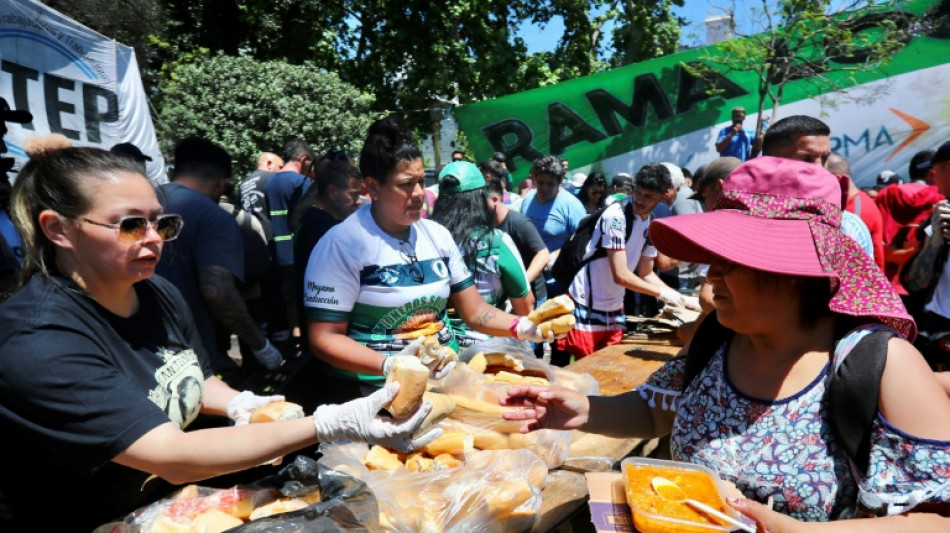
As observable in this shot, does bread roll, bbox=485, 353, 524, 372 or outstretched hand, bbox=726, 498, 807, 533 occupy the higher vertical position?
outstretched hand, bbox=726, 498, 807, 533

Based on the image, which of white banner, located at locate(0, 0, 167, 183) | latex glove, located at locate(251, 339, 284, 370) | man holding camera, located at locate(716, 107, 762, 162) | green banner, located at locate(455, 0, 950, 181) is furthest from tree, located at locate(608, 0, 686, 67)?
latex glove, located at locate(251, 339, 284, 370)

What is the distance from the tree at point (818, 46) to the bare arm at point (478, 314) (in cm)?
896

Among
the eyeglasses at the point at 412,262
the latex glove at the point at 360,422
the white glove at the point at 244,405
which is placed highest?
the eyeglasses at the point at 412,262

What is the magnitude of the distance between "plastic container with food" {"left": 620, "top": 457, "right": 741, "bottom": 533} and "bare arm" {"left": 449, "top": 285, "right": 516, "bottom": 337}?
1.38m

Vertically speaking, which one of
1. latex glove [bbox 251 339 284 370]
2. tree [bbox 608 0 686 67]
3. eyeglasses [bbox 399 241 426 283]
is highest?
tree [bbox 608 0 686 67]

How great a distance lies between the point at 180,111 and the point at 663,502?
1058 centimetres

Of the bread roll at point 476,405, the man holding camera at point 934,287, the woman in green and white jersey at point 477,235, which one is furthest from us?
the woman in green and white jersey at point 477,235

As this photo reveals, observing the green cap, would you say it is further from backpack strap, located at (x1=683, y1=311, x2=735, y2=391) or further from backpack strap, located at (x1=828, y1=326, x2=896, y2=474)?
backpack strap, located at (x1=828, y1=326, x2=896, y2=474)

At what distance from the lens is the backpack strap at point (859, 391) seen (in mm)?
1277

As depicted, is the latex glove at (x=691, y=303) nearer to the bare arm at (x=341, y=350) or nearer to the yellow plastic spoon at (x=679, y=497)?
the bare arm at (x=341, y=350)

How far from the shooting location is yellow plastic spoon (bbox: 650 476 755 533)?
1.23 m

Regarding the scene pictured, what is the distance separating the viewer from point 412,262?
99.5 inches

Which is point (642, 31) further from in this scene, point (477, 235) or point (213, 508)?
point (213, 508)

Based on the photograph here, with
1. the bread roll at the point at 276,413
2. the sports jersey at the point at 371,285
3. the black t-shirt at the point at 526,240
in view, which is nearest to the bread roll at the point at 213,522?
the bread roll at the point at 276,413
